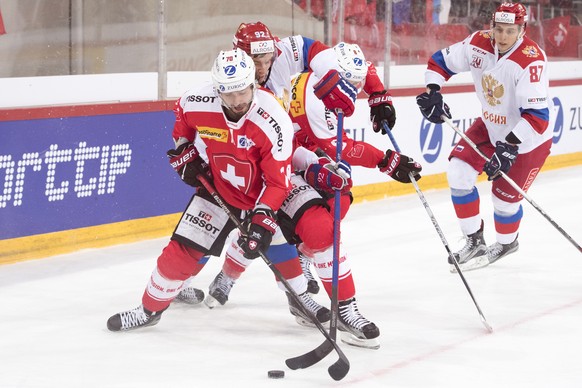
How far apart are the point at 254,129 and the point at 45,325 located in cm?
118

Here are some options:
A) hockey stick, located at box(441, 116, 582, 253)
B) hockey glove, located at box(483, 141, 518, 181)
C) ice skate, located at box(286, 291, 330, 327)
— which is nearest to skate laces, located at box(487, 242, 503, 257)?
hockey stick, located at box(441, 116, 582, 253)

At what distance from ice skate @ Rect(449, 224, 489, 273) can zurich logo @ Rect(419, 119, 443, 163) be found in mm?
2387

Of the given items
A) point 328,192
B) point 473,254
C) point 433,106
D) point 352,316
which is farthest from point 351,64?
point 473,254

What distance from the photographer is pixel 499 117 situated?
16.8ft

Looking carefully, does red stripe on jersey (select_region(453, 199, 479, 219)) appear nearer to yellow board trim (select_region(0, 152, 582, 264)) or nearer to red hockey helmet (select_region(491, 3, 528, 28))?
red hockey helmet (select_region(491, 3, 528, 28))

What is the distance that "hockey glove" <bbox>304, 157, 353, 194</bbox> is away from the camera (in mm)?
3796

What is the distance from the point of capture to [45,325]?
413cm

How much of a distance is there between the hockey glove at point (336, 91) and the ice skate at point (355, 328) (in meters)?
0.69

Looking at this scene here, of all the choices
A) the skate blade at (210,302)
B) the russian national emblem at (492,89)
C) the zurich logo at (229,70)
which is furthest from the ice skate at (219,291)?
the russian national emblem at (492,89)

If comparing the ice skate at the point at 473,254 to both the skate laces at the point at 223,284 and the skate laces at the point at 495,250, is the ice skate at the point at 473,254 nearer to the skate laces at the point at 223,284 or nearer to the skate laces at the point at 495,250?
the skate laces at the point at 495,250

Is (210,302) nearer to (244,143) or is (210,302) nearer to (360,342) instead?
(360,342)

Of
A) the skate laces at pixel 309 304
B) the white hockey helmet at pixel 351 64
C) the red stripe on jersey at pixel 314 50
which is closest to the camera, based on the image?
the white hockey helmet at pixel 351 64

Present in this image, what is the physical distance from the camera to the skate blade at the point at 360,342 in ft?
12.4

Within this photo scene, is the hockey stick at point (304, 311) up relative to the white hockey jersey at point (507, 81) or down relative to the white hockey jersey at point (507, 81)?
down
